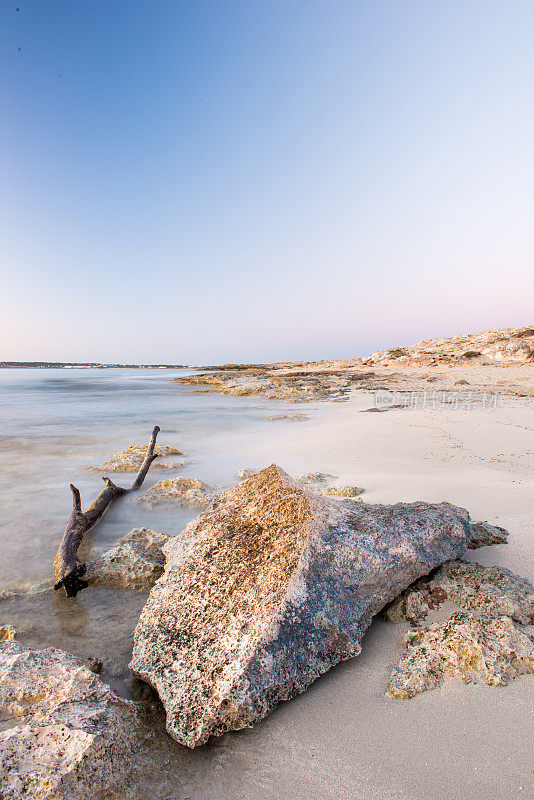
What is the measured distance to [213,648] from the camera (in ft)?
5.56

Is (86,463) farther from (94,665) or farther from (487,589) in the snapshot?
(487,589)

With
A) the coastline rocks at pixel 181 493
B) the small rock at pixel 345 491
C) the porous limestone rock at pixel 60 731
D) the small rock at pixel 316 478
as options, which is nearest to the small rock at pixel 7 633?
the porous limestone rock at pixel 60 731

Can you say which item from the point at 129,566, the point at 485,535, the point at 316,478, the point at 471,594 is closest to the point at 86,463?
the point at 316,478

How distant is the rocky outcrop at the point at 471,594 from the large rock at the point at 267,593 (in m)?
0.08

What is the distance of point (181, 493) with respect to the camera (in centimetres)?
450

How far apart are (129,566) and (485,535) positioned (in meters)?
2.46

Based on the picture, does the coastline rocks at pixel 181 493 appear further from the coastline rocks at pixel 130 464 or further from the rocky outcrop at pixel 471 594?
the rocky outcrop at pixel 471 594

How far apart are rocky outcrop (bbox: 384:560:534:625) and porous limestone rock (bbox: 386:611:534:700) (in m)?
0.13

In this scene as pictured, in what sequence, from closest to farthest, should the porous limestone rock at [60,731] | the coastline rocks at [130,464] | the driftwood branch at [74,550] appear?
the porous limestone rock at [60,731], the driftwood branch at [74,550], the coastline rocks at [130,464]

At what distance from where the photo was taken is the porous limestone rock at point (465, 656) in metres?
1.62

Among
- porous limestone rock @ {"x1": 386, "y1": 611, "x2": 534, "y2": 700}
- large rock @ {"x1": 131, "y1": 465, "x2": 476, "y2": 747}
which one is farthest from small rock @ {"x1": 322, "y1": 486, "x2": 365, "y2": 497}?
porous limestone rock @ {"x1": 386, "y1": 611, "x2": 534, "y2": 700}

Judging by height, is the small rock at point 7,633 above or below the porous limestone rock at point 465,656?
below

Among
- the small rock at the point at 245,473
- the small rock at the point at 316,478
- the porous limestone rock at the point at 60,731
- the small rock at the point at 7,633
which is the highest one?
the porous limestone rock at the point at 60,731

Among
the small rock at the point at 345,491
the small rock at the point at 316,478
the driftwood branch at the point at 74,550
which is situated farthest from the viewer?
the small rock at the point at 316,478
